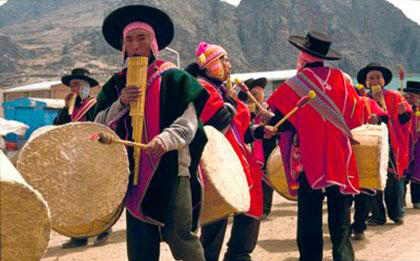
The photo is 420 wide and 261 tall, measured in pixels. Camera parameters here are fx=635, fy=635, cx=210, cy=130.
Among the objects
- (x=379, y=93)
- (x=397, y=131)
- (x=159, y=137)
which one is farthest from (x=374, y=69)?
(x=159, y=137)

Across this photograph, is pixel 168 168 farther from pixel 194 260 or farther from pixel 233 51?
pixel 233 51

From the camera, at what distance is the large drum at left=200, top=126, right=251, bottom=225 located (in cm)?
427

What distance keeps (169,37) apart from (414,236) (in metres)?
4.62

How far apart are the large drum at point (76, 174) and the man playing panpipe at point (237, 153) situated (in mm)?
1779

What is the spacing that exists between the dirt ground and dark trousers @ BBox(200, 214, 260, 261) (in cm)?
82

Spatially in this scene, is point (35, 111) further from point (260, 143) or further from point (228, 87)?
point (228, 87)

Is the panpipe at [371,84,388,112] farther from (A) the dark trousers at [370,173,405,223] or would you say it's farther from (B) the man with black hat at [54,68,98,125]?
(B) the man with black hat at [54,68,98,125]

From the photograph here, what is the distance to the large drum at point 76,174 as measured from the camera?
3.39 meters

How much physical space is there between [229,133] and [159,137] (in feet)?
6.00

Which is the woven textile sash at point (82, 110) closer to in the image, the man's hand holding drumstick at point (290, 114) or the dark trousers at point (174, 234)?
the man's hand holding drumstick at point (290, 114)

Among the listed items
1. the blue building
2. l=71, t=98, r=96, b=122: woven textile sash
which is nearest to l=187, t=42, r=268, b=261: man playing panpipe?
l=71, t=98, r=96, b=122: woven textile sash

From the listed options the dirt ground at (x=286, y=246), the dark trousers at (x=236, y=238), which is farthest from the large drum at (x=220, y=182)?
the dirt ground at (x=286, y=246)

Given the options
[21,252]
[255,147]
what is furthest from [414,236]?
[21,252]

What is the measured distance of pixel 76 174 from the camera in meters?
3.50
